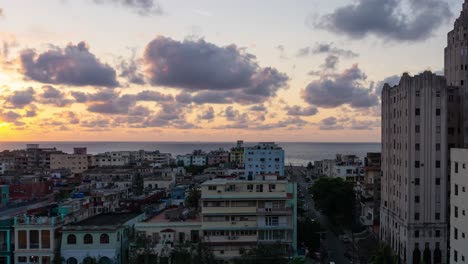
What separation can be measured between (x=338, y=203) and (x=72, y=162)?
8624 centimetres

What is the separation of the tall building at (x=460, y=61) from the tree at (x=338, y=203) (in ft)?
59.6

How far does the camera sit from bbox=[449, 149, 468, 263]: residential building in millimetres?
34125

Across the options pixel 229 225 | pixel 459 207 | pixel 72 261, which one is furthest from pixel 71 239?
pixel 459 207

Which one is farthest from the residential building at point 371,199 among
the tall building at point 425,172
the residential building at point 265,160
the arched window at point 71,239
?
the arched window at point 71,239

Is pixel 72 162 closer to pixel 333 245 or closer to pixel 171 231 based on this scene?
pixel 333 245

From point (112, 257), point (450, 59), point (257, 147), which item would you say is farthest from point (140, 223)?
point (257, 147)

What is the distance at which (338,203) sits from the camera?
208 ft

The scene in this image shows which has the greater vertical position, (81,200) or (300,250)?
(81,200)

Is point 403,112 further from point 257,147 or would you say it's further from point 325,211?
point 257,147

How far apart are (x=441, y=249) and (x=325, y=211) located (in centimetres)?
1857

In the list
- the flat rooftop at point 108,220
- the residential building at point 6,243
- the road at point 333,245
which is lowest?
the road at point 333,245

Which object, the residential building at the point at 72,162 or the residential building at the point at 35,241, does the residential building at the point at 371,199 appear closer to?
the residential building at the point at 35,241

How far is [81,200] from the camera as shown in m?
46.4

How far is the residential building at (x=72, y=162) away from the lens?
127 metres
